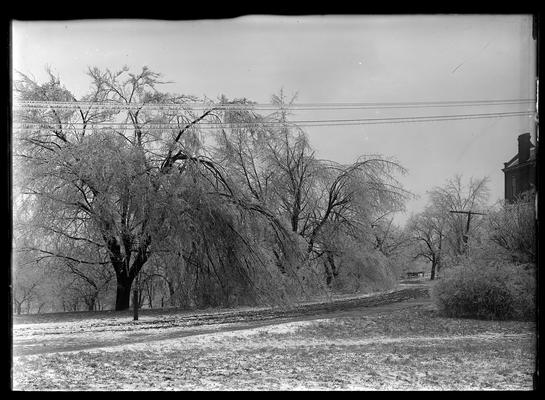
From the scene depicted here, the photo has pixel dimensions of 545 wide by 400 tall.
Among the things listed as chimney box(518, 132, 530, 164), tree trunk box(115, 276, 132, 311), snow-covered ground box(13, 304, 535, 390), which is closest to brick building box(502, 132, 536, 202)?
chimney box(518, 132, 530, 164)

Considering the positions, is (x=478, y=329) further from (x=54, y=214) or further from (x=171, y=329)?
(x=54, y=214)

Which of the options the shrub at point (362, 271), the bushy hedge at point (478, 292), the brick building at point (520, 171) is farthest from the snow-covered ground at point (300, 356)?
the brick building at point (520, 171)

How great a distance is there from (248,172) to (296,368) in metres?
2.52

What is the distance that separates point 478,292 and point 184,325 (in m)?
3.14

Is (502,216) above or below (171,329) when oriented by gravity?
above

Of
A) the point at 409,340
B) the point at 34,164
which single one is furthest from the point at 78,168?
the point at 409,340

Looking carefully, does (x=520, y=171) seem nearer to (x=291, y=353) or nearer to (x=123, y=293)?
(x=291, y=353)

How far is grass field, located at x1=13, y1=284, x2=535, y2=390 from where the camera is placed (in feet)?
13.4

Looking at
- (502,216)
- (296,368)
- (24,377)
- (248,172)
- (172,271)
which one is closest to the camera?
(24,377)

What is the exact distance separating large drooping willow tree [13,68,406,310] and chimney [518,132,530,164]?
5.85 feet

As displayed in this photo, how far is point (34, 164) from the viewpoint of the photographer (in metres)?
5.64

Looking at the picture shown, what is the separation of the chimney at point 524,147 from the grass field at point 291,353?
126cm

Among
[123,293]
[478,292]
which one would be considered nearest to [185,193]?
[123,293]

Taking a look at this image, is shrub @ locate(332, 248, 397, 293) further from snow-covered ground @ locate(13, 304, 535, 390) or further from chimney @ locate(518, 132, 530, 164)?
chimney @ locate(518, 132, 530, 164)
